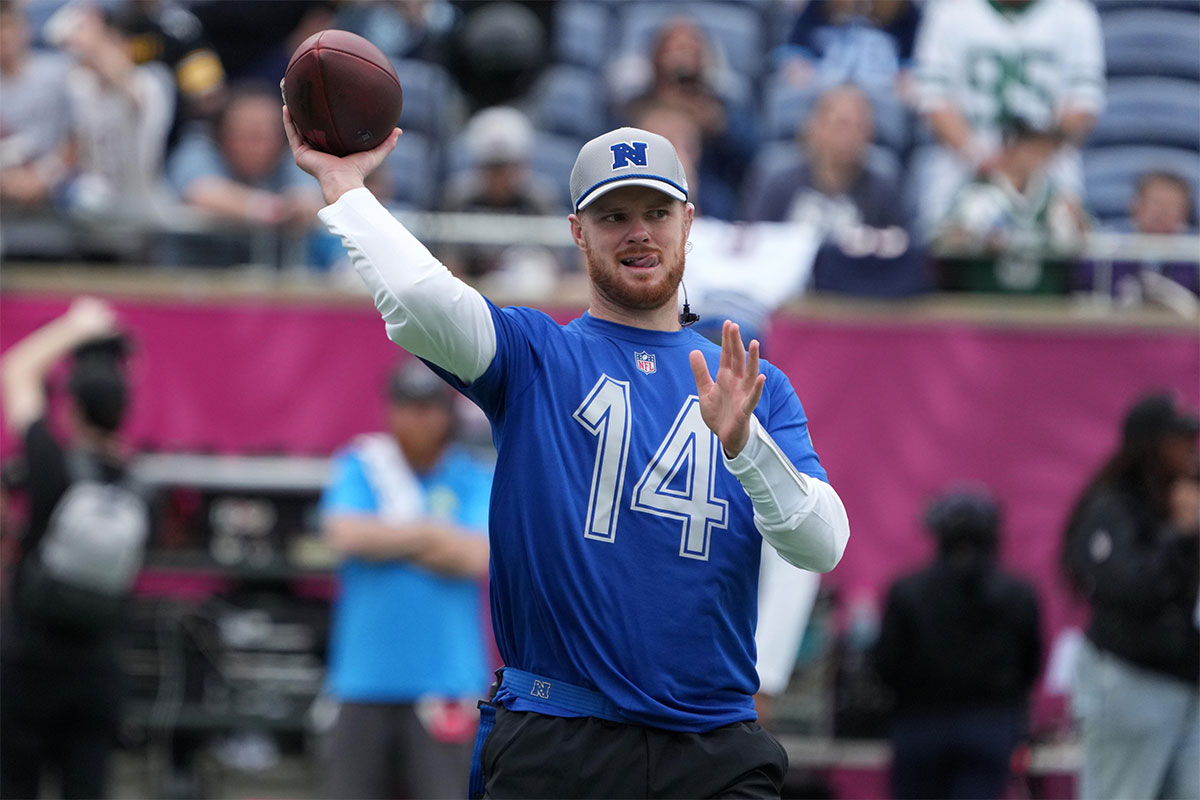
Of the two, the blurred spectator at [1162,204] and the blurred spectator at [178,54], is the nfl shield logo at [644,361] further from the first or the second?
the blurred spectator at [178,54]

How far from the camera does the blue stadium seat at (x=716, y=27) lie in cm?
1122

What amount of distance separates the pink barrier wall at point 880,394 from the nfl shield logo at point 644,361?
4896mm

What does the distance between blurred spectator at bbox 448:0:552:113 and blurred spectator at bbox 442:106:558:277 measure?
1.35m

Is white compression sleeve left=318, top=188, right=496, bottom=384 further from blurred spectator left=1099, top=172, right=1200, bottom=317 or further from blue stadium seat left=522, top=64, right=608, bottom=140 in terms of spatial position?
blue stadium seat left=522, top=64, right=608, bottom=140

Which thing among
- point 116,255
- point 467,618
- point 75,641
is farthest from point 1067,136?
point 75,641

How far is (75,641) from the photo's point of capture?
6.65 m

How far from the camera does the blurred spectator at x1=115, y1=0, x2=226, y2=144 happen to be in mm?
9812

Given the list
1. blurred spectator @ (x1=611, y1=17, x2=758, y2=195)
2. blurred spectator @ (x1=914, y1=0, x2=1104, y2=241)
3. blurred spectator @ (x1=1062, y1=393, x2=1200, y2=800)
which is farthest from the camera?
blurred spectator @ (x1=611, y1=17, x2=758, y2=195)

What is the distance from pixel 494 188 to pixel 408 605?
316 cm

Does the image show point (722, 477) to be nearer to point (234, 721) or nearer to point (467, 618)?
point (467, 618)

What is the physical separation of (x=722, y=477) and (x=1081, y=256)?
17.9 ft

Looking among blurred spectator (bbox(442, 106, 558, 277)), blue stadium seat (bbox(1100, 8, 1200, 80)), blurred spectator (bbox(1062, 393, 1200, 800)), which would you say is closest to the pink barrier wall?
blurred spectator (bbox(442, 106, 558, 277))

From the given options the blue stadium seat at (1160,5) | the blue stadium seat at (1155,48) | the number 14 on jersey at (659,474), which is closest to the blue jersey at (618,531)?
the number 14 on jersey at (659,474)

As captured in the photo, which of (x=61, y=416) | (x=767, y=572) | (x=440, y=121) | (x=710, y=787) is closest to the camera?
(x=710, y=787)
